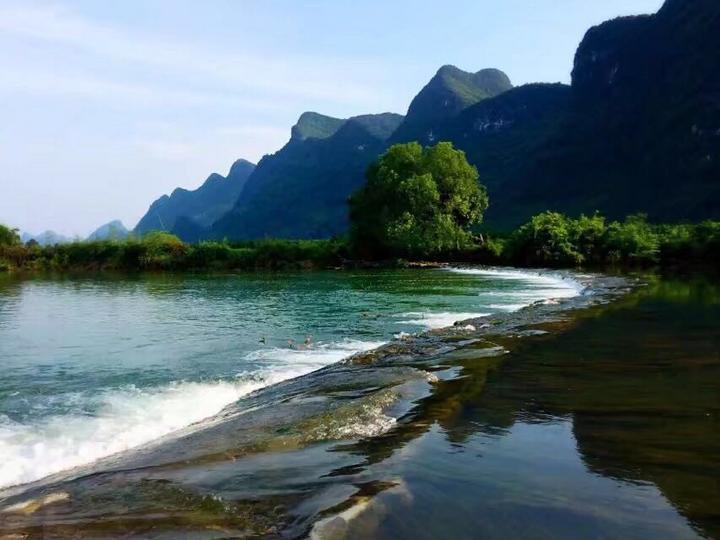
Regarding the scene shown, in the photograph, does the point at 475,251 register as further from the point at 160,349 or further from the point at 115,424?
the point at 115,424

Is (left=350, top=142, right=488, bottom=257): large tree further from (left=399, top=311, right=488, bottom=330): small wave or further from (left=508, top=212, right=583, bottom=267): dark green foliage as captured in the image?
(left=399, top=311, right=488, bottom=330): small wave

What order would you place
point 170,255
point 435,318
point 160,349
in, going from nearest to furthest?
point 160,349, point 435,318, point 170,255

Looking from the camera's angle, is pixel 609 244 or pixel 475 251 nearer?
pixel 609 244

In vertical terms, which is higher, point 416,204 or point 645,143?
point 645,143

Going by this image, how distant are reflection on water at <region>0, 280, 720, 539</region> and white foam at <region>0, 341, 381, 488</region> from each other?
125cm

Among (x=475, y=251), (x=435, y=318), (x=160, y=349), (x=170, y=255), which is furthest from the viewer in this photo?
(x=170, y=255)

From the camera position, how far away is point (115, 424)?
1116 cm

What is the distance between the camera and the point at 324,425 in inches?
359

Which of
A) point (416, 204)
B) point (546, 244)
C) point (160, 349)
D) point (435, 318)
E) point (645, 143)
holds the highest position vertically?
point (645, 143)

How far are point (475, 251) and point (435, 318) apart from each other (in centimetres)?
5410

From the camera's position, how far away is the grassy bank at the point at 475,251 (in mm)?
64938

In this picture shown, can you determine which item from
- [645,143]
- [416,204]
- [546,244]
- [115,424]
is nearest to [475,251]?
[546,244]

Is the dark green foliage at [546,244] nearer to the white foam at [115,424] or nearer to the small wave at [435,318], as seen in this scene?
the small wave at [435,318]

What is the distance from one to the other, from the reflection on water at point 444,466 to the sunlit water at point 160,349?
187 cm
